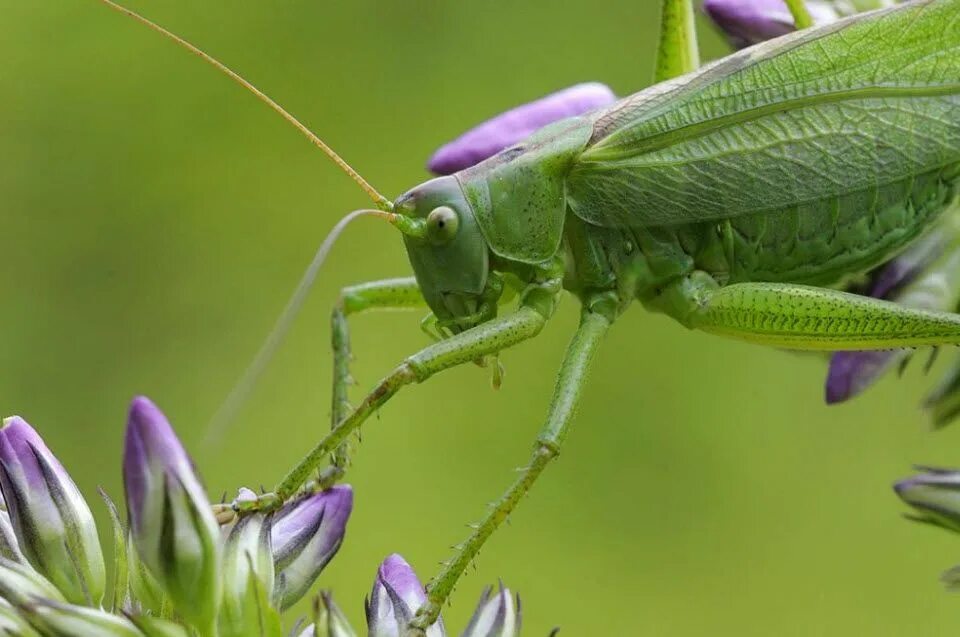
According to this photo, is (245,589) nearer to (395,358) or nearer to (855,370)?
(855,370)

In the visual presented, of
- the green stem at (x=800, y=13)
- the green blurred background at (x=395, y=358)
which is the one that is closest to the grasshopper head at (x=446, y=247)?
the green stem at (x=800, y=13)

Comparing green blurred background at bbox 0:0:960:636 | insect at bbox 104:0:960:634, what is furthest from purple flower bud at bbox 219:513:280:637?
green blurred background at bbox 0:0:960:636

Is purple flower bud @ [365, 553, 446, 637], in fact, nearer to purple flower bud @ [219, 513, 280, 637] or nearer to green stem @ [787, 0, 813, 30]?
purple flower bud @ [219, 513, 280, 637]

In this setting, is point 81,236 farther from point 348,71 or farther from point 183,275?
point 348,71

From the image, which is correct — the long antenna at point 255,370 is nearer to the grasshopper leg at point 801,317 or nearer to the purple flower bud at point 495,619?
the purple flower bud at point 495,619

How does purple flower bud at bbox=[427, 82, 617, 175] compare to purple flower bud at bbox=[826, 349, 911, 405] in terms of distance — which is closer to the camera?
purple flower bud at bbox=[826, 349, 911, 405]

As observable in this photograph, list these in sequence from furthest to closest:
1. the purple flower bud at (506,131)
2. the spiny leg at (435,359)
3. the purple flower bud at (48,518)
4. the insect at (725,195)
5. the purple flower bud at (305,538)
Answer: the purple flower bud at (506,131) → the insect at (725,195) → the spiny leg at (435,359) → the purple flower bud at (305,538) → the purple flower bud at (48,518)
